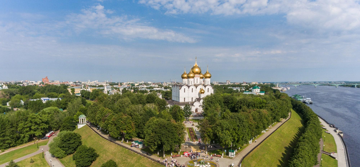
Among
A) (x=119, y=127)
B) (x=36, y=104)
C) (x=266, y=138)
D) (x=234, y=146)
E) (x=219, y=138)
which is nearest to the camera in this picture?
(x=219, y=138)

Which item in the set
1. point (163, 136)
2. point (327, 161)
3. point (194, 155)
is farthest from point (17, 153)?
point (327, 161)

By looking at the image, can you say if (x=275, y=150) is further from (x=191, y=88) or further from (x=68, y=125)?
(x=68, y=125)

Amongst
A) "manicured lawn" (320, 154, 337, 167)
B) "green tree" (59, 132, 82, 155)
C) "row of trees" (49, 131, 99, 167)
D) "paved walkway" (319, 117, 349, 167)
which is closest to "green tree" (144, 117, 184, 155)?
"row of trees" (49, 131, 99, 167)

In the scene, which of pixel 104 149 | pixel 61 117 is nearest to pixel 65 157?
pixel 104 149

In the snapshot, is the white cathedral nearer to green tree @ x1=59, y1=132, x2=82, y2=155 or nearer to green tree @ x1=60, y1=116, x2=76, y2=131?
green tree @ x1=60, y1=116, x2=76, y2=131

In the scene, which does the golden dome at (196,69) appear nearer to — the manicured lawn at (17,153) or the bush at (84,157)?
the bush at (84,157)

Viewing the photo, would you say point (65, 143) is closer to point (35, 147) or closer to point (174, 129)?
point (35, 147)
